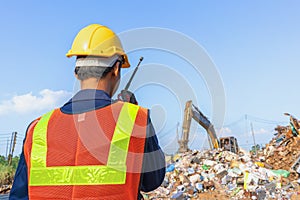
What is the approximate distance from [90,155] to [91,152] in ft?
0.04

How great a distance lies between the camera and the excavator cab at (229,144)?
42.0ft

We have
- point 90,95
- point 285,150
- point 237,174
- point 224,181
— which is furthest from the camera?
point 285,150

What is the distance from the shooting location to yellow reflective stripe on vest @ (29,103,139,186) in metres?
1.14

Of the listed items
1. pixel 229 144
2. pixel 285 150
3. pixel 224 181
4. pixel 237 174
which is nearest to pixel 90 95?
pixel 224 181

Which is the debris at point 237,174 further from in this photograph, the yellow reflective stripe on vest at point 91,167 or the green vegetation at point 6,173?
the yellow reflective stripe on vest at point 91,167

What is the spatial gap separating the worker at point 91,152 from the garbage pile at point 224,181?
6290mm

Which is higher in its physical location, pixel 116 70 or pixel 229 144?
pixel 229 144

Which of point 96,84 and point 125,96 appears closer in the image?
point 96,84

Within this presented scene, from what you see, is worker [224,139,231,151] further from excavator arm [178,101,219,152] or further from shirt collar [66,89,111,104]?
shirt collar [66,89,111,104]

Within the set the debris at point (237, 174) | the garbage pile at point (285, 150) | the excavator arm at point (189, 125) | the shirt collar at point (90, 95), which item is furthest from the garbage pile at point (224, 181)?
the shirt collar at point (90, 95)

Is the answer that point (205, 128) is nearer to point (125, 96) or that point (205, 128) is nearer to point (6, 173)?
point (6, 173)

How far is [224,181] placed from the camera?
8.24m

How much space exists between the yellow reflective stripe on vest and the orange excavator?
1127cm

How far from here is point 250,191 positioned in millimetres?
7289
